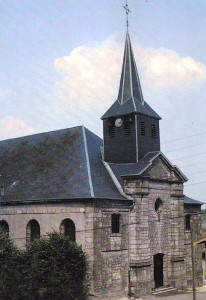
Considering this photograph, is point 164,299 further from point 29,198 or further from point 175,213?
point 29,198

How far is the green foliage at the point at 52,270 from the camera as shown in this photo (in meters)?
23.3

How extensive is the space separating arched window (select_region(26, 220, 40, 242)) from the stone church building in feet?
0.21

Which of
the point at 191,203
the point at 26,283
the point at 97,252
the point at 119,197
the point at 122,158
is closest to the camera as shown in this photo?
the point at 26,283

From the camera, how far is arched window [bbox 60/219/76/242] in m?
26.3

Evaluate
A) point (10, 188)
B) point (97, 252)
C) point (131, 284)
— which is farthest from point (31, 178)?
point (131, 284)

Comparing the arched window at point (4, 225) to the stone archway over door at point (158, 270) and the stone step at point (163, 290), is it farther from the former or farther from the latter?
the stone step at point (163, 290)

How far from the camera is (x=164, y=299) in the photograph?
26672 mm

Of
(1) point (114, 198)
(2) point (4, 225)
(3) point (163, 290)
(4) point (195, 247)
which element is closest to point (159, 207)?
(1) point (114, 198)

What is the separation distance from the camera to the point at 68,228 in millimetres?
26531

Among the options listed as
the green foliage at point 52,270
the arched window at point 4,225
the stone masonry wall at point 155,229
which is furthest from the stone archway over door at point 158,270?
the arched window at point 4,225

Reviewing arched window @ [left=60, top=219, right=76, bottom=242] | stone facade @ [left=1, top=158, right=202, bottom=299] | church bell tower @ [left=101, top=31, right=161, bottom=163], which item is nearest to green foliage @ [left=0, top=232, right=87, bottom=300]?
stone facade @ [left=1, top=158, right=202, bottom=299]

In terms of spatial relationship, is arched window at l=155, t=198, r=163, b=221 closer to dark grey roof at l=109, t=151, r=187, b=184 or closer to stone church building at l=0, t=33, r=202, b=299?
stone church building at l=0, t=33, r=202, b=299

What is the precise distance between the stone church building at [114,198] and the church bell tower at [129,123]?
0.07m

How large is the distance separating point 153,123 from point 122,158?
142 inches
